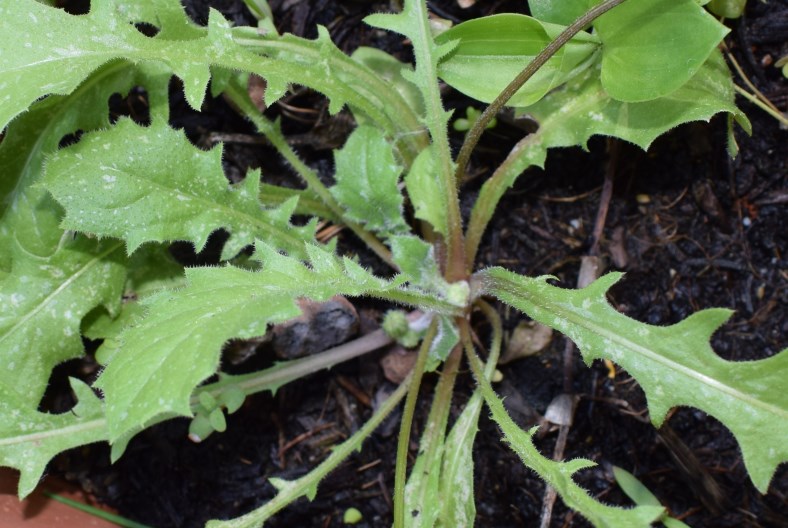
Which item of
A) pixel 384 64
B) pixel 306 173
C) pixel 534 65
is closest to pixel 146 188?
pixel 306 173

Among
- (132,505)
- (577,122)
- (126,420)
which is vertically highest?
(577,122)

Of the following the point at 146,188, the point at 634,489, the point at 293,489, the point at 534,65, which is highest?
the point at 534,65

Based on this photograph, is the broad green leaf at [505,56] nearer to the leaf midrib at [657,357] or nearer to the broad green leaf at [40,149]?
the leaf midrib at [657,357]

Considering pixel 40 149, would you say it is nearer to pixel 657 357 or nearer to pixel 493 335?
pixel 493 335

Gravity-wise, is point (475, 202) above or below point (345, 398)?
above

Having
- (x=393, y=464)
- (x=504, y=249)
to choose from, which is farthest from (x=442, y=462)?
(x=504, y=249)

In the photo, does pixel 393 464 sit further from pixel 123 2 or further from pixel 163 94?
pixel 123 2
